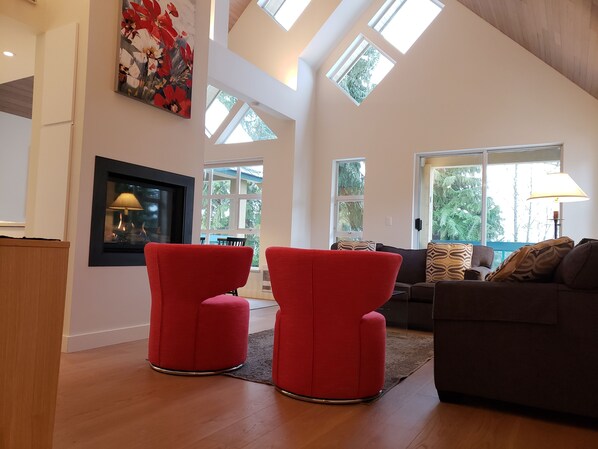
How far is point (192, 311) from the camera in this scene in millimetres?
2879

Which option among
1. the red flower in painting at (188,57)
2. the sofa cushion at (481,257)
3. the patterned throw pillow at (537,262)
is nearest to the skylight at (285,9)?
the red flower in painting at (188,57)

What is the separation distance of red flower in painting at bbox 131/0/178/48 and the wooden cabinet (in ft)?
10.2

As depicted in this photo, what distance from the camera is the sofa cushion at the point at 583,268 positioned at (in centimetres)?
214

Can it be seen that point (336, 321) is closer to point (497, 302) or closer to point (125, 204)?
point (497, 302)

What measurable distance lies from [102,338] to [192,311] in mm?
1222

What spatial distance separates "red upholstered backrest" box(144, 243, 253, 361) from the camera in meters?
2.87

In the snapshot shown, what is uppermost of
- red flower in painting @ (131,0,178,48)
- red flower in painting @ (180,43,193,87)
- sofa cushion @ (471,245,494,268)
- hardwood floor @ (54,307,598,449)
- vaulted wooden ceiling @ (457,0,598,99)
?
vaulted wooden ceiling @ (457,0,598,99)

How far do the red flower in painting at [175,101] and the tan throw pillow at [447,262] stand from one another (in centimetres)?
308

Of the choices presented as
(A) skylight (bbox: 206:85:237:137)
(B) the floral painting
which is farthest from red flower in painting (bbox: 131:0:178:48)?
(A) skylight (bbox: 206:85:237:137)

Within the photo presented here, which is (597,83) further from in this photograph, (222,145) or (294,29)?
(222,145)

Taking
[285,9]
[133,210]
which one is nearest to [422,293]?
[133,210]

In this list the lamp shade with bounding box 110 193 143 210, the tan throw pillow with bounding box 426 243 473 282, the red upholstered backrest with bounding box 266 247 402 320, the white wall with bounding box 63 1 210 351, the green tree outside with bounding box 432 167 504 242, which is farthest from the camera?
the green tree outside with bounding box 432 167 504 242

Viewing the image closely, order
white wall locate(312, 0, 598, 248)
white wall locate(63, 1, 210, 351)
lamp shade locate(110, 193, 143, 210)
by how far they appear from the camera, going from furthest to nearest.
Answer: white wall locate(312, 0, 598, 248) < lamp shade locate(110, 193, 143, 210) < white wall locate(63, 1, 210, 351)

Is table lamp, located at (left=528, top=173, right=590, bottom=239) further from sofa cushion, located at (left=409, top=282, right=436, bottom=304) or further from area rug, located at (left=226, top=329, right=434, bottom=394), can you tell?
area rug, located at (left=226, top=329, right=434, bottom=394)
